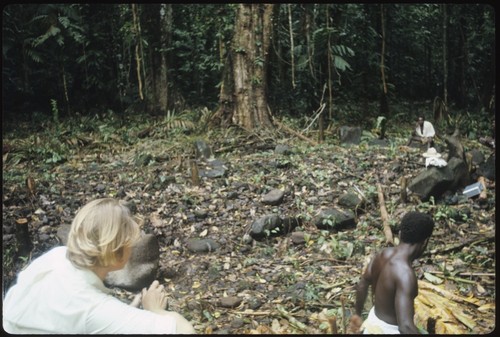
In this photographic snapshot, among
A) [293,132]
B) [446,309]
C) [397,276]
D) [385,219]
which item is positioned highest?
[397,276]

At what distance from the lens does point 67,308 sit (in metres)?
1.72

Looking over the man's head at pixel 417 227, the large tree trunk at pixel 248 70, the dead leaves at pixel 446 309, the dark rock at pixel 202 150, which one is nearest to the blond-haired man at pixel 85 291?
the man's head at pixel 417 227

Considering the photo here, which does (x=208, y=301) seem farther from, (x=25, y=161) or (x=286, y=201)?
(x=25, y=161)

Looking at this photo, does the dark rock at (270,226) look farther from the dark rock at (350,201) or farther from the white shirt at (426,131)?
the white shirt at (426,131)

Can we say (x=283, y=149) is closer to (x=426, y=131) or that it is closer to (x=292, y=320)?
(x=426, y=131)

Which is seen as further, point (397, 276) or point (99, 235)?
point (397, 276)

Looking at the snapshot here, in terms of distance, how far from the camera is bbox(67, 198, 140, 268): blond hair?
73.2 inches

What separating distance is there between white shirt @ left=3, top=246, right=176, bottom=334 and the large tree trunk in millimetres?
7473

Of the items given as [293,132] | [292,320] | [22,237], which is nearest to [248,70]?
[293,132]

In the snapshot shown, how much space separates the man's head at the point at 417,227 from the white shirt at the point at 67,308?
170 cm

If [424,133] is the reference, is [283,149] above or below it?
below

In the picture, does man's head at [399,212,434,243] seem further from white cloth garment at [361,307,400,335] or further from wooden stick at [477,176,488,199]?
wooden stick at [477,176,488,199]

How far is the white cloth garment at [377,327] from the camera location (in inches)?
108

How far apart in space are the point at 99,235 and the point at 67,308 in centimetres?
31
